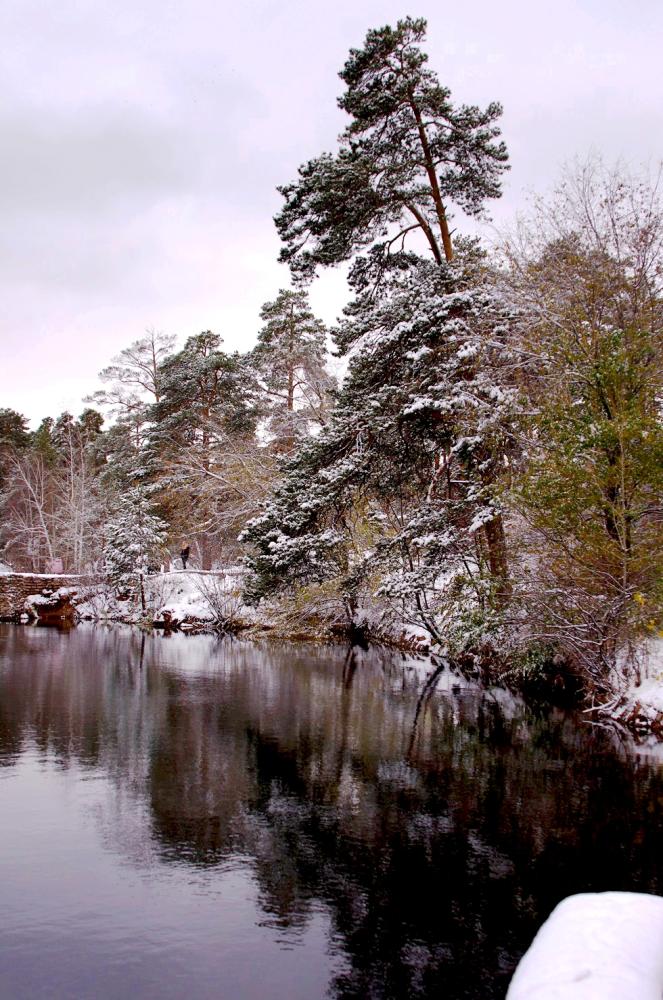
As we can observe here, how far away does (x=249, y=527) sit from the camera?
59.0 feet

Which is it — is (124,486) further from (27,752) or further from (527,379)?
(27,752)

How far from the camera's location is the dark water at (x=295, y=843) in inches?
186

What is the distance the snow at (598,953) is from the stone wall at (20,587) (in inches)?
1351

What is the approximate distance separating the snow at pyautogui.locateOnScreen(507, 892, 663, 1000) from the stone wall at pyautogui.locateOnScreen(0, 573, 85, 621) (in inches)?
1351

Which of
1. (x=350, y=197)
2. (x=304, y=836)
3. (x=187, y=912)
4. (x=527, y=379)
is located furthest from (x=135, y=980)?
(x=350, y=197)

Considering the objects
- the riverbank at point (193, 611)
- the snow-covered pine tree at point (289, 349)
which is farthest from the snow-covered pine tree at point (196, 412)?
the riverbank at point (193, 611)

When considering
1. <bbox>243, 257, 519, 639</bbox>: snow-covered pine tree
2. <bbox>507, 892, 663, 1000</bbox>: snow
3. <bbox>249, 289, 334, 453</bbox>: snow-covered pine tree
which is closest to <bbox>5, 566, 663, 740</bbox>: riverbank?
<bbox>243, 257, 519, 639</bbox>: snow-covered pine tree

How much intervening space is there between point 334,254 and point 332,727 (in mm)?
10919

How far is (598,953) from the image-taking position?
3434 millimetres

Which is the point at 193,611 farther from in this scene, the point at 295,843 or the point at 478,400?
the point at 295,843

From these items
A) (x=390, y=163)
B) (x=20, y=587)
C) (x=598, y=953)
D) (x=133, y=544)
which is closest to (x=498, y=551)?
(x=390, y=163)

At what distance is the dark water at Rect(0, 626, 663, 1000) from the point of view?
4734 mm

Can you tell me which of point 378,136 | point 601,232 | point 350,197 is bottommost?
point 601,232

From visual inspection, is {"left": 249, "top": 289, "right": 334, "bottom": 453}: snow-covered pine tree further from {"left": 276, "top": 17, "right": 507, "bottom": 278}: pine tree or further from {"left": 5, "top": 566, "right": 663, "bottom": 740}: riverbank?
{"left": 276, "top": 17, "right": 507, "bottom": 278}: pine tree
